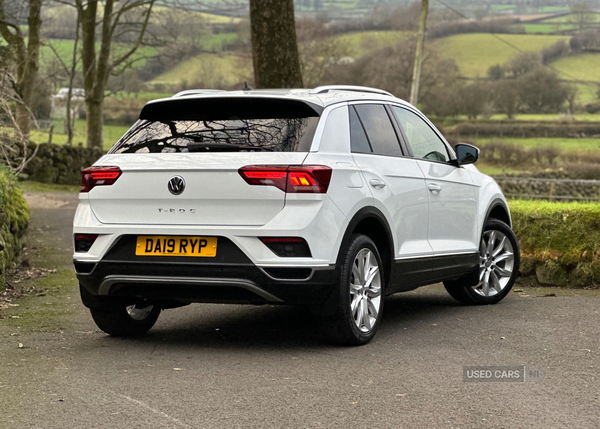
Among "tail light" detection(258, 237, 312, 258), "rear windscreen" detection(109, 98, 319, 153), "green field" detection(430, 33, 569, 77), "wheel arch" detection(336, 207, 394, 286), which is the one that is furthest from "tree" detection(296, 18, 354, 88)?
"tail light" detection(258, 237, 312, 258)

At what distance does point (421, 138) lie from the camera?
8.00 metres

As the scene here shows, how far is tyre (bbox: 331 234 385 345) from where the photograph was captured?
A: 248 inches

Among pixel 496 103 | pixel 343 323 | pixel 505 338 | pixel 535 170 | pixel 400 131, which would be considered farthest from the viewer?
pixel 496 103

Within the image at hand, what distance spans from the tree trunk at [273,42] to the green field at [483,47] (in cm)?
8952

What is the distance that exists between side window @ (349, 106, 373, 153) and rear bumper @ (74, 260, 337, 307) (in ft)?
3.59

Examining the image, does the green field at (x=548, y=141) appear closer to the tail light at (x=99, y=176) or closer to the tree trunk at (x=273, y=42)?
the tree trunk at (x=273, y=42)

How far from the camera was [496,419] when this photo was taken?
4.71m

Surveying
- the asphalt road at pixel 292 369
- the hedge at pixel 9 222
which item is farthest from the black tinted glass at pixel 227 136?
the hedge at pixel 9 222

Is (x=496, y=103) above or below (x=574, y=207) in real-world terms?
below

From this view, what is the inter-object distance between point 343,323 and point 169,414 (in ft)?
6.28

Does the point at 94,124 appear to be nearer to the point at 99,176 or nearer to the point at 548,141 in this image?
the point at 99,176

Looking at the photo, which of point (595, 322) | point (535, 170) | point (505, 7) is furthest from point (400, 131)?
point (505, 7)

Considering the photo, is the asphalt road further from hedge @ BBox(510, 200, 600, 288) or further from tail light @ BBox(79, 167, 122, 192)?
hedge @ BBox(510, 200, 600, 288)

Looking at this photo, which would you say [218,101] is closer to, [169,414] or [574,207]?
[169,414]
